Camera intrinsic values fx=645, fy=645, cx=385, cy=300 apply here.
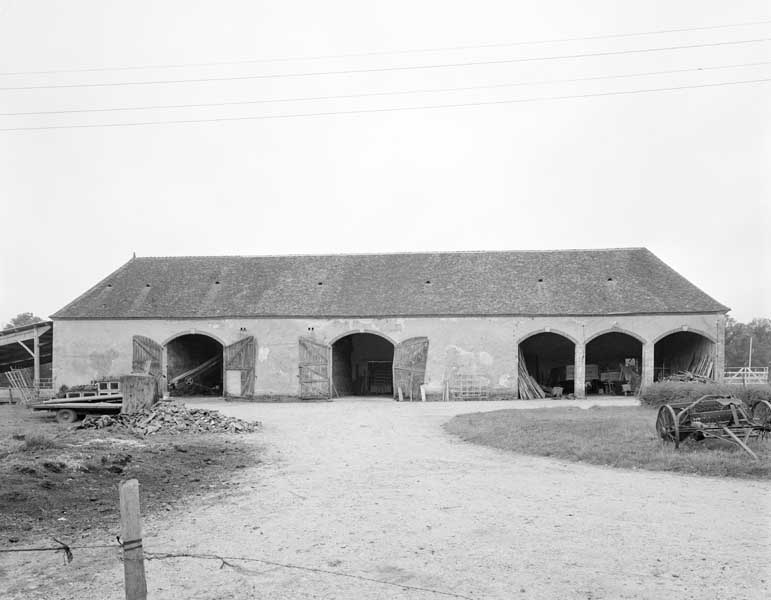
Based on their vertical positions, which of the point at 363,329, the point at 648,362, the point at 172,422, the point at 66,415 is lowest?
the point at 66,415

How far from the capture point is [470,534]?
6.71 meters

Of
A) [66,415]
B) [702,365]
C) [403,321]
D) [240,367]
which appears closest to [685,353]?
[702,365]

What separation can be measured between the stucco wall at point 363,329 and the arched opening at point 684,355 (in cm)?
59

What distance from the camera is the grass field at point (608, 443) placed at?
1009cm

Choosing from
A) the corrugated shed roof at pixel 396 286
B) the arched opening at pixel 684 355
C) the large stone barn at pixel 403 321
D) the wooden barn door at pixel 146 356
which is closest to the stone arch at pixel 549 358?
the large stone barn at pixel 403 321

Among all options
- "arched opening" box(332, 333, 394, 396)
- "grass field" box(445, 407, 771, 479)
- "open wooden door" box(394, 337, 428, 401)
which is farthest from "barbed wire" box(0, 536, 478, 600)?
"arched opening" box(332, 333, 394, 396)

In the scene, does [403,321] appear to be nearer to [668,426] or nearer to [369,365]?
[369,365]

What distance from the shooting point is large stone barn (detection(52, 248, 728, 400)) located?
2811 cm

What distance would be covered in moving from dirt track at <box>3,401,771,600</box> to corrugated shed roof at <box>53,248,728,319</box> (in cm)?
1806

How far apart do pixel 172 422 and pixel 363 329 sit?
43.3 ft

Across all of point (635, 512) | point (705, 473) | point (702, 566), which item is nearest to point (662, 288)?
point (705, 473)

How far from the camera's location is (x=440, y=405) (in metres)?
25.3

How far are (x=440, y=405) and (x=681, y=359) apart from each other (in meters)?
13.3

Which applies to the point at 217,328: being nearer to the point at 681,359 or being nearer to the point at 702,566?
the point at 681,359
